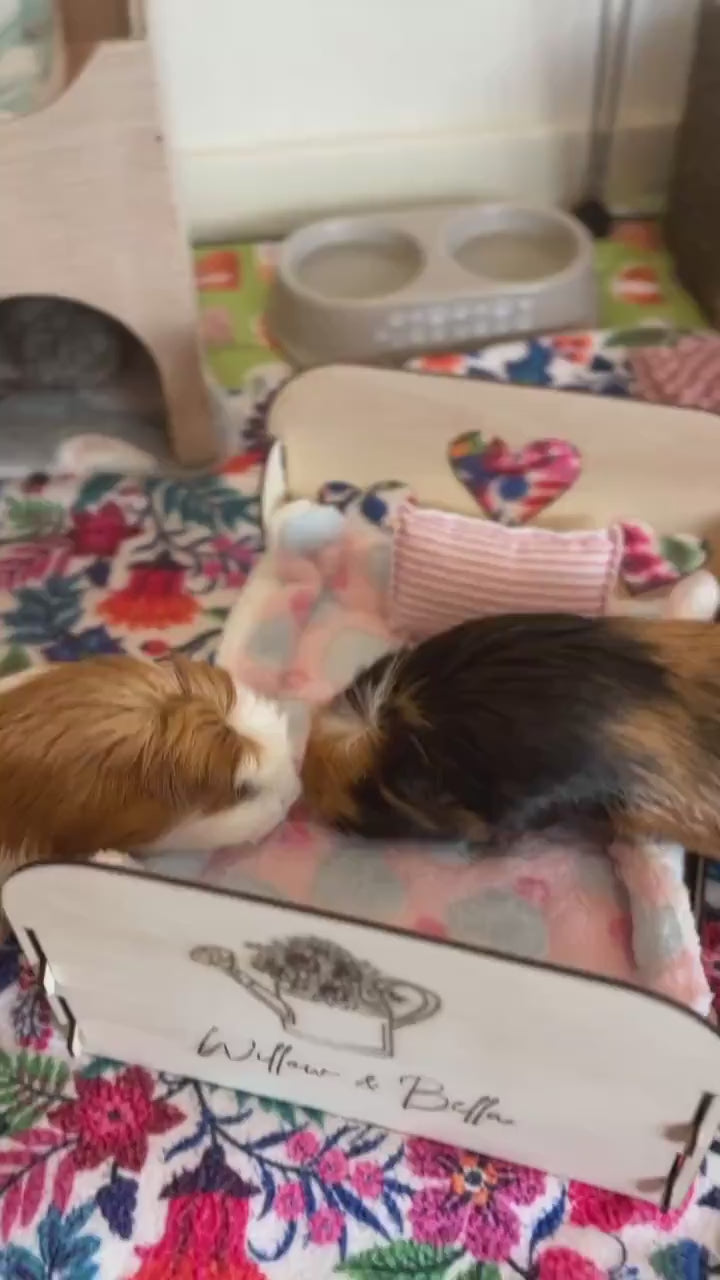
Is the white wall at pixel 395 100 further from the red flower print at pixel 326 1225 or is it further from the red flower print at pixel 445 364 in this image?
the red flower print at pixel 326 1225

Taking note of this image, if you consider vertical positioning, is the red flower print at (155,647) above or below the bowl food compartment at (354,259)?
below

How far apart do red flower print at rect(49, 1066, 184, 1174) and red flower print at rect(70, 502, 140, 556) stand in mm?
581

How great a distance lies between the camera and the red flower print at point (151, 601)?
4.11 feet

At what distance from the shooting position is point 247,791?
0.87 metres

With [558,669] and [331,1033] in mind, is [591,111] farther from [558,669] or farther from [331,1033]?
[331,1033]

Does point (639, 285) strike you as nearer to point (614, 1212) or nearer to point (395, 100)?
point (395, 100)

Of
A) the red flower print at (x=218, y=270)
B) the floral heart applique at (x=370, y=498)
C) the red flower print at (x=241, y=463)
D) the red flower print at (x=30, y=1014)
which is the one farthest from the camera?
the red flower print at (x=218, y=270)

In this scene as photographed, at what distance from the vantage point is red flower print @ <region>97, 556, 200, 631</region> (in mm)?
1252

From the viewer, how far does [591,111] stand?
5.59 feet

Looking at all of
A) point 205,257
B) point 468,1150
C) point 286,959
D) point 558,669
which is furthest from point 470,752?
point 205,257

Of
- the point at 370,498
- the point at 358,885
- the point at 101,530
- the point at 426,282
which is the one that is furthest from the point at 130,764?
the point at 426,282

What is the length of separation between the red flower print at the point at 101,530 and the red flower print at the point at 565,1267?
0.80 metres

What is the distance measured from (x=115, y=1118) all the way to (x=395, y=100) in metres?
1.33

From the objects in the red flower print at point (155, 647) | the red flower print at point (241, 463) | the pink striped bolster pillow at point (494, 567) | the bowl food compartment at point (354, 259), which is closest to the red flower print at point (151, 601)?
the red flower print at point (155, 647)
